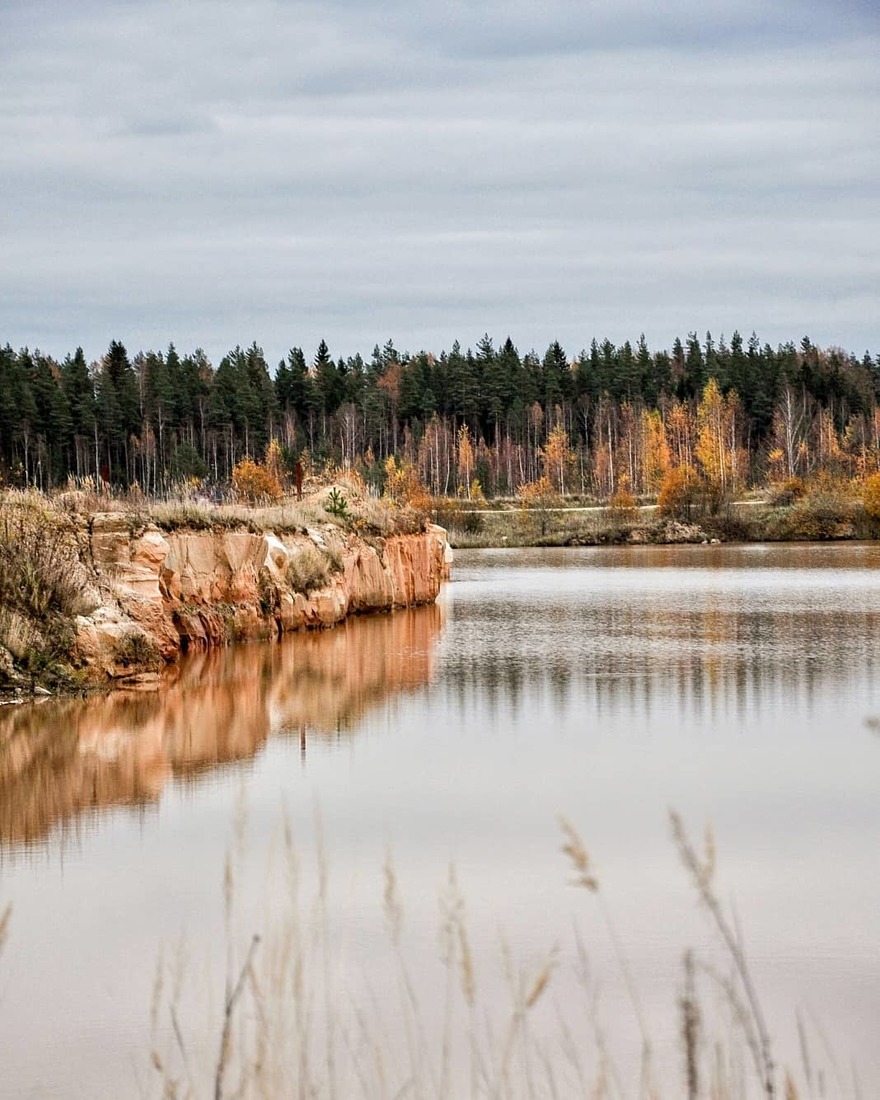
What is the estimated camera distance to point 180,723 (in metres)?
12.8

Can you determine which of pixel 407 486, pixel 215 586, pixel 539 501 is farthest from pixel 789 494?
pixel 215 586

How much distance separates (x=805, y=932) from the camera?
6.40 metres

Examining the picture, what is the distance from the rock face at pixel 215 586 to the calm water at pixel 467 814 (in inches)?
27.5

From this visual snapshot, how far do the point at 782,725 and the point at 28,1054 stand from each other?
8659 mm

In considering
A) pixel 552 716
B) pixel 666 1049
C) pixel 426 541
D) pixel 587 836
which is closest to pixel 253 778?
pixel 587 836

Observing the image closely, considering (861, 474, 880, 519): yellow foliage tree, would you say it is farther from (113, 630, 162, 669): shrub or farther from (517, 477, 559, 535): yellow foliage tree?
(113, 630, 162, 669): shrub

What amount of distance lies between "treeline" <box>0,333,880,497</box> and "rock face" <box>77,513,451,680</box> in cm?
7000

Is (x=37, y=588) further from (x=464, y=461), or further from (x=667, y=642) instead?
(x=464, y=461)

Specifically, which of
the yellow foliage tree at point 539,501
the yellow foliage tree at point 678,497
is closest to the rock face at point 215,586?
the yellow foliage tree at point 539,501

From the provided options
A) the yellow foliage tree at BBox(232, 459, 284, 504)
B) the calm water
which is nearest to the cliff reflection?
the calm water

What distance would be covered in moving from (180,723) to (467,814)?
456cm

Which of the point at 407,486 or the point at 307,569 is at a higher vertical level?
the point at 407,486

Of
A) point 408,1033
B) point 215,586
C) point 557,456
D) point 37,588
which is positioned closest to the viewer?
point 408,1033

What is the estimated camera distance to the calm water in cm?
571
